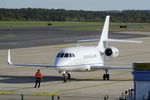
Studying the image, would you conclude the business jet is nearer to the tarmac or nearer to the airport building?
the tarmac

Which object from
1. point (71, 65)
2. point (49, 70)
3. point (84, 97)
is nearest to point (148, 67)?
point (84, 97)

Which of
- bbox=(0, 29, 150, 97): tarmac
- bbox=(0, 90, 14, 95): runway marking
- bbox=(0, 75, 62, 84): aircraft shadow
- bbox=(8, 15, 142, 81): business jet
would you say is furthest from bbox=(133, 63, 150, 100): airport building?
bbox=(0, 75, 62, 84): aircraft shadow

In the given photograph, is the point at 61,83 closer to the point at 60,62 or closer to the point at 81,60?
the point at 60,62

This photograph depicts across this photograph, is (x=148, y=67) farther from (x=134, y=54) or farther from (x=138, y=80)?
(x=134, y=54)

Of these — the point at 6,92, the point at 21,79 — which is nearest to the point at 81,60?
the point at 21,79

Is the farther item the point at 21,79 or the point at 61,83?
the point at 21,79

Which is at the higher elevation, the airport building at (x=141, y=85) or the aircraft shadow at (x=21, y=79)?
the aircraft shadow at (x=21, y=79)

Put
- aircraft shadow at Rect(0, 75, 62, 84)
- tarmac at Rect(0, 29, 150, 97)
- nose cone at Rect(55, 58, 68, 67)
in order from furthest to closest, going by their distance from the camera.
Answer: aircraft shadow at Rect(0, 75, 62, 84), nose cone at Rect(55, 58, 68, 67), tarmac at Rect(0, 29, 150, 97)

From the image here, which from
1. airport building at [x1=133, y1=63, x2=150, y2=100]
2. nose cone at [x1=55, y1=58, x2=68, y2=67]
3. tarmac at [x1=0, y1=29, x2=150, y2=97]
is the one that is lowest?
airport building at [x1=133, y1=63, x2=150, y2=100]

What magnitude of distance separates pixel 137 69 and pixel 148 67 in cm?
49

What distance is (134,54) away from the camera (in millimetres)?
75062

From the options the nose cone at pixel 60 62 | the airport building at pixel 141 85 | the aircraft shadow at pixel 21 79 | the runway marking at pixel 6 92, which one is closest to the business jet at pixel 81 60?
the nose cone at pixel 60 62

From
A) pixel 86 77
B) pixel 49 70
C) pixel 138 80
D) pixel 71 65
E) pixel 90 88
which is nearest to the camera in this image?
pixel 138 80

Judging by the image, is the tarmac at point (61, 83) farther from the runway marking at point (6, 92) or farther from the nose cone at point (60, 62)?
the nose cone at point (60, 62)
